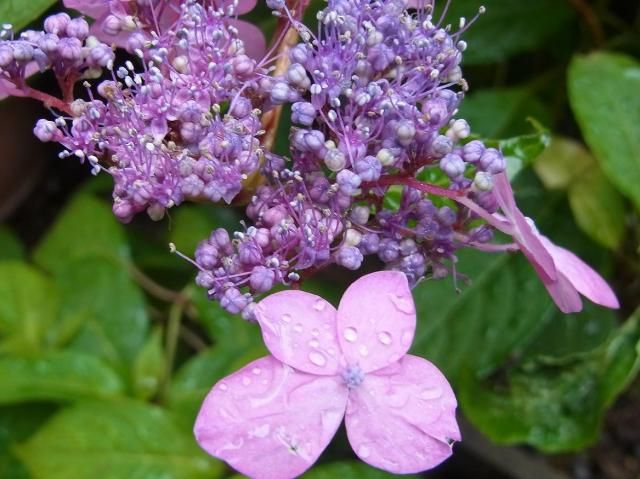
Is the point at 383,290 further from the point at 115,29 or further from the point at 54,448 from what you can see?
the point at 54,448

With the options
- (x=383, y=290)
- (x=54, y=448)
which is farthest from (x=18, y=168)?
(x=383, y=290)

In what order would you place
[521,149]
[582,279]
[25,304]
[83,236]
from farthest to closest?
[83,236] < [25,304] < [521,149] < [582,279]

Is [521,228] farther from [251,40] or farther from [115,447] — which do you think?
[115,447]

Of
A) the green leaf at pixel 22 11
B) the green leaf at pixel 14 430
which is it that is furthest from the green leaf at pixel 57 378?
the green leaf at pixel 22 11

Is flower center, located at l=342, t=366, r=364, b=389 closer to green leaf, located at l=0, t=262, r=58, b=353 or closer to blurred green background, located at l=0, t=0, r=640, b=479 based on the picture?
blurred green background, located at l=0, t=0, r=640, b=479

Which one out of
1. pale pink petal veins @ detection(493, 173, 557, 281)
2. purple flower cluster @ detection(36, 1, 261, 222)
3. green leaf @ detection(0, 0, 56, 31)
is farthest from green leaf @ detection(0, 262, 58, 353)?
pale pink petal veins @ detection(493, 173, 557, 281)

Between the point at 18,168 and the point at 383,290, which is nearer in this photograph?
the point at 383,290

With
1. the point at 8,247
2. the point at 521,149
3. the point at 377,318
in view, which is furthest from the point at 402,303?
the point at 8,247
